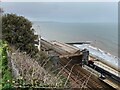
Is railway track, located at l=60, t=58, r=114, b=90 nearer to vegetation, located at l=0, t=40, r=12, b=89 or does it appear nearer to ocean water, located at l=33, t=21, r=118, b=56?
vegetation, located at l=0, t=40, r=12, b=89

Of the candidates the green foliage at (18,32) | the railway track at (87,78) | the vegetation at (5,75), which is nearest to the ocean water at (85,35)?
the green foliage at (18,32)

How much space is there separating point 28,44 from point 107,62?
13.3 ft

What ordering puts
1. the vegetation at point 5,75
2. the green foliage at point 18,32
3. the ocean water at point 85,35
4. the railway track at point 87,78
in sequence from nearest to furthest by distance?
the vegetation at point 5,75
the railway track at point 87,78
the green foliage at point 18,32
the ocean water at point 85,35

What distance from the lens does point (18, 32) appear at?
10.8 metres

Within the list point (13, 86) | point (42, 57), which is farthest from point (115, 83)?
point (13, 86)

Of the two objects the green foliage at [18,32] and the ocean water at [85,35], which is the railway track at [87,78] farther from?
the ocean water at [85,35]

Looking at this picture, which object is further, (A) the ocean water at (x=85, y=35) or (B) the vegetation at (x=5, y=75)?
(A) the ocean water at (x=85, y=35)

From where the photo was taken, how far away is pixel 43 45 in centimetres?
1375

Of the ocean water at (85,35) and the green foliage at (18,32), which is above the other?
the green foliage at (18,32)

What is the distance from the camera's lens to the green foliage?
10734mm

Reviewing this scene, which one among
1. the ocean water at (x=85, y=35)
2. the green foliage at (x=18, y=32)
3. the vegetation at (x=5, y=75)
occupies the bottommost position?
the ocean water at (x=85, y=35)

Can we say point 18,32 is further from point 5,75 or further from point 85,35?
point 85,35

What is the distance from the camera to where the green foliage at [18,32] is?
35.2 feet

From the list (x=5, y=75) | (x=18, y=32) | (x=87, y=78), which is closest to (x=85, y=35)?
(x=18, y=32)
